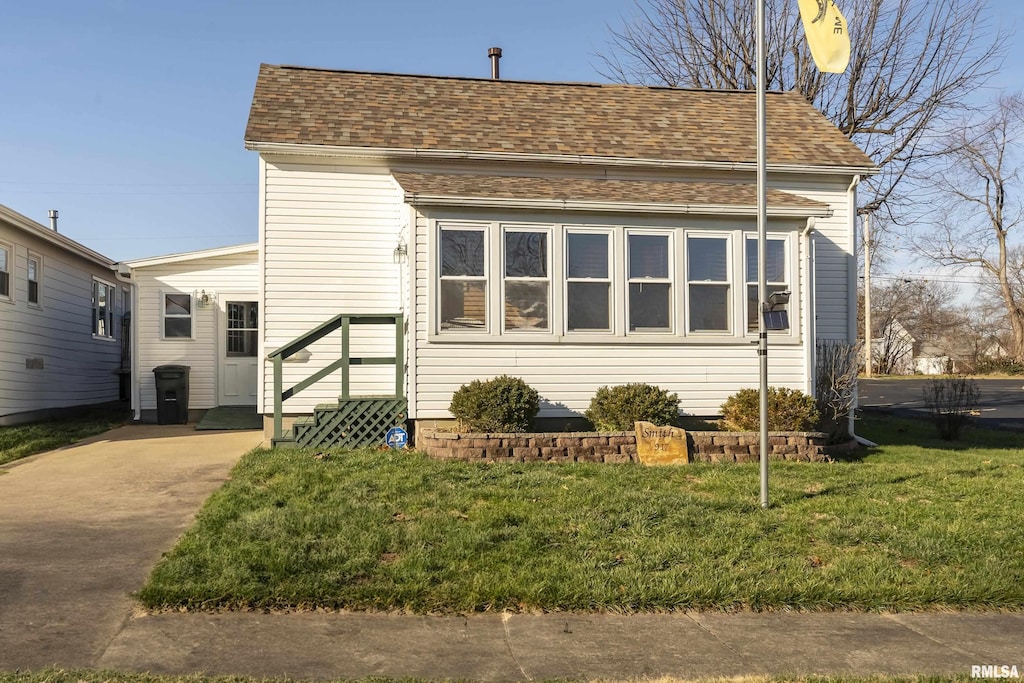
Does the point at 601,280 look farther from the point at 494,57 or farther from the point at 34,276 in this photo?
the point at 34,276

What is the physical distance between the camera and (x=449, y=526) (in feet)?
21.9

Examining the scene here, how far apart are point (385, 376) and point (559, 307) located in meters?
3.01

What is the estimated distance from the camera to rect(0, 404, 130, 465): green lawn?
37.5 feet

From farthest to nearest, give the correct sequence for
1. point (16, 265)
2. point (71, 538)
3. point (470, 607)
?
point (16, 265) < point (71, 538) < point (470, 607)

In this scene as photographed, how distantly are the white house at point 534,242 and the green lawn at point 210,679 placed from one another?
6955mm

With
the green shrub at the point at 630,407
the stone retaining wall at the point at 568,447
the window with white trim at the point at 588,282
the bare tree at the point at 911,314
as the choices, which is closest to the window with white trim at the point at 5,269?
the stone retaining wall at the point at 568,447

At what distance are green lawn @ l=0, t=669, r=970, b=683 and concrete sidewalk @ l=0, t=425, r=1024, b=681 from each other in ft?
0.31

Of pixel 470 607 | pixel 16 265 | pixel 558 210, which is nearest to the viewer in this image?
pixel 470 607

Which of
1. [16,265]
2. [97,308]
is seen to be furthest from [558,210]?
[97,308]

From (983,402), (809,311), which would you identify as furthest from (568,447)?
(983,402)

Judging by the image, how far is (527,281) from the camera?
439 inches

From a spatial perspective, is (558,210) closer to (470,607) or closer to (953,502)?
(953,502)

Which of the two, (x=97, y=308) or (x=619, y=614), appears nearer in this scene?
(x=619, y=614)

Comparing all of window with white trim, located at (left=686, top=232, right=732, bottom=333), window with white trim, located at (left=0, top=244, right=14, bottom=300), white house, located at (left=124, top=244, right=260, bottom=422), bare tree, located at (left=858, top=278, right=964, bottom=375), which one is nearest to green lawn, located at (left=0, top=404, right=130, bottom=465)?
white house, located at (left=124, top=244, right=260, bottom=422)
